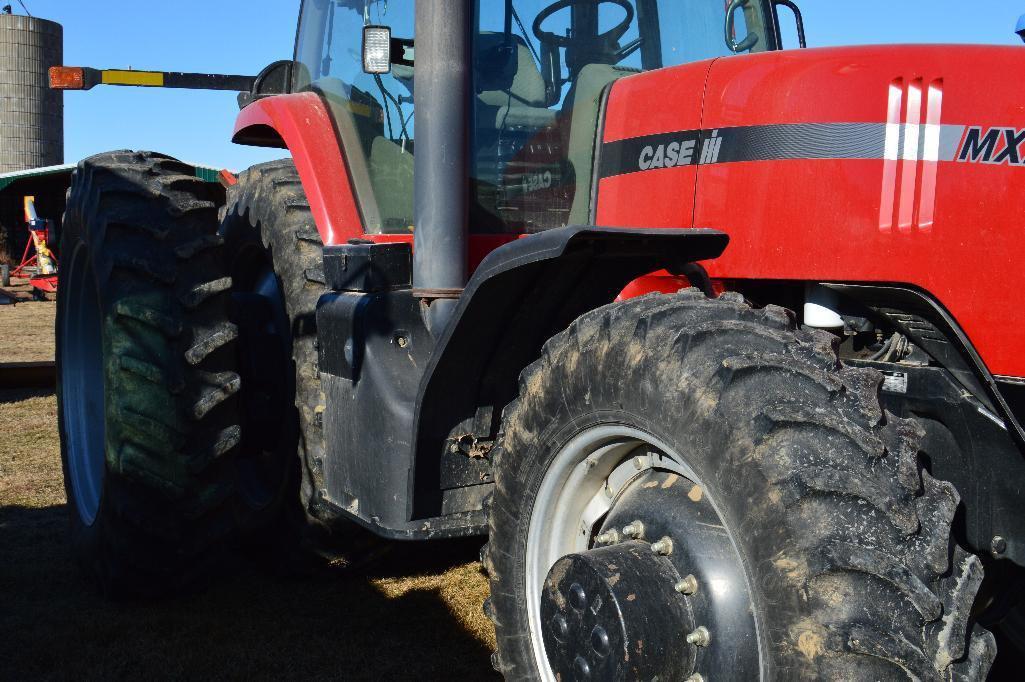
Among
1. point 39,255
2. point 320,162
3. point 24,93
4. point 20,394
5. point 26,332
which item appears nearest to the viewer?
point 320,162

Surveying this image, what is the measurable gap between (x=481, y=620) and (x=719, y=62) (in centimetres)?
197

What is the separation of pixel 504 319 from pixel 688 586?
853mm

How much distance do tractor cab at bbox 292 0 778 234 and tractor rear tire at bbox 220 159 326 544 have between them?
13.7 inches

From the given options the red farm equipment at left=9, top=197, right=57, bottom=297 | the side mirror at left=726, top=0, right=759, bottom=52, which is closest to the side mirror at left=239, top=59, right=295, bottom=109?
the side mirror at left=726, top=0, right=759, bottom=52

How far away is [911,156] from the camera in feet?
6.89

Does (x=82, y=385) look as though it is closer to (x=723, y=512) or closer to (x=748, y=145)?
(x=748, y=145)

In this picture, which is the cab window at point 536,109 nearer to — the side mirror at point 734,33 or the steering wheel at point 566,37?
the steering wheel at point 566,37

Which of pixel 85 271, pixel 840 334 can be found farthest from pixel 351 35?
pixel 840 334

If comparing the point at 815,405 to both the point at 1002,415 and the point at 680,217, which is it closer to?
the point at 1002,415

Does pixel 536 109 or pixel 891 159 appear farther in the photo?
pixel 536 109

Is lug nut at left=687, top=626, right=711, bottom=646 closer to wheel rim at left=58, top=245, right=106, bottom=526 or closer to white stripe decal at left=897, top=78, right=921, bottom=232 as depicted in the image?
white stripe decal at left=897, top=78, right=921, bottom=232

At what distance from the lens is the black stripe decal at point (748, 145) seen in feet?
7.10

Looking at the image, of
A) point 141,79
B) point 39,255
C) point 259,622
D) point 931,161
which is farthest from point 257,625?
point 39,255

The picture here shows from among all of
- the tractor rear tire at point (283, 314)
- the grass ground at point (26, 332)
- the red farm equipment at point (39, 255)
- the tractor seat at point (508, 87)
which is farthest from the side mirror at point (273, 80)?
the red farm equipment at point (39, 255)
